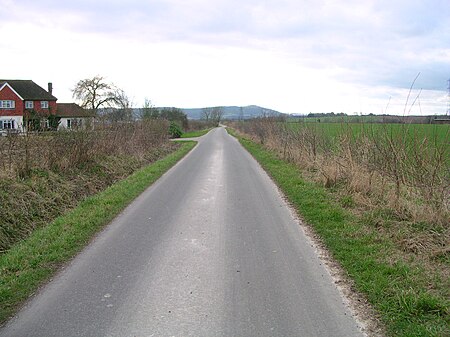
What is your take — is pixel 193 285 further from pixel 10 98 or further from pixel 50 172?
pixel 10 98

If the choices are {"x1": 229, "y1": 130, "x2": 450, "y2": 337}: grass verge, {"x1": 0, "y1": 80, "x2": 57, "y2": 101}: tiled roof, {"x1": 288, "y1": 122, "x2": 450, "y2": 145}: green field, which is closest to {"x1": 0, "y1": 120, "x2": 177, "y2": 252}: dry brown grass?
{"x1": 229, "y1": 130, "x2": 450, "y2": 337}: grass verge

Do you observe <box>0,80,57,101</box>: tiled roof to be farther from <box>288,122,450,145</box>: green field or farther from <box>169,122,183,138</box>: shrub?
<box>288,122,450,145</box>: green field

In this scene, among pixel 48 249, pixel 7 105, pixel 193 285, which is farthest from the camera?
pixel 7 105

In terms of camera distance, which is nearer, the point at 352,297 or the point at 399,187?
the point at 352,297

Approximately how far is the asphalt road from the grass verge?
389 mm

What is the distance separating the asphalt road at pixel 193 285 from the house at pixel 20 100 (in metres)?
49.1

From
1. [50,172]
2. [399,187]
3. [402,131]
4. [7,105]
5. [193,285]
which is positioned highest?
[7,105]

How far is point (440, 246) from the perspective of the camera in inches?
227

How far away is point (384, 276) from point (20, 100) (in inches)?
2397

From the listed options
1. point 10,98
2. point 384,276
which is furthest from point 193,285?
point 10,98

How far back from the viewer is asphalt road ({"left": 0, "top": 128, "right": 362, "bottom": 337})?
12.6ft

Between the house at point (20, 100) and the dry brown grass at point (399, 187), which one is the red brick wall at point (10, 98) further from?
the dry brown grass at point (399, 187)

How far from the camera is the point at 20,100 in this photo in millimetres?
55688

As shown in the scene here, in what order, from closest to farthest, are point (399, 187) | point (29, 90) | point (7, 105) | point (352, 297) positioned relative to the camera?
point (352, 297) < point (399, 187) < point (7, 105) < point (29, 90)
